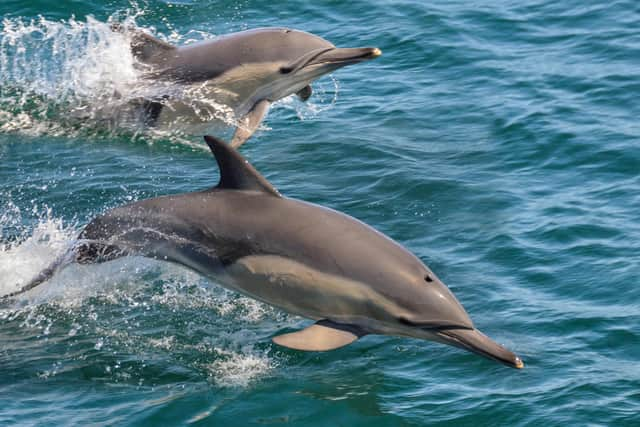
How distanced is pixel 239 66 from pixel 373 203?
223 centimetres

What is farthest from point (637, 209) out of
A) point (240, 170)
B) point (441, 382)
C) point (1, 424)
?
point (1, 424)

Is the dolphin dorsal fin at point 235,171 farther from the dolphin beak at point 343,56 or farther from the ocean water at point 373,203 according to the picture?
the dolphin beak at point 343,56

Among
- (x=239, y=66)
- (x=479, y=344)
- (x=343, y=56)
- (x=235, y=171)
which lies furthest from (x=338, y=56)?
(x=479, y=344)

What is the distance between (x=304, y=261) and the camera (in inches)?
341

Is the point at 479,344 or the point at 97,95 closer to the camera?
the point at 479,344

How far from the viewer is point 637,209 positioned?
11.6 m

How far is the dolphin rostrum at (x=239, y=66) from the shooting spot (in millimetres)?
13031

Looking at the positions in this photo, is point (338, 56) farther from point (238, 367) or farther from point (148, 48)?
point (238, 367)

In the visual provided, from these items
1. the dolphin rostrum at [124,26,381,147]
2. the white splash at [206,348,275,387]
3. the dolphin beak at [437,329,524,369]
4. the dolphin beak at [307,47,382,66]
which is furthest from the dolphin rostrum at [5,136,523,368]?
the dolphin beak at [307,47,382,66]

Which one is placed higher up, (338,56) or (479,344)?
(338,56)

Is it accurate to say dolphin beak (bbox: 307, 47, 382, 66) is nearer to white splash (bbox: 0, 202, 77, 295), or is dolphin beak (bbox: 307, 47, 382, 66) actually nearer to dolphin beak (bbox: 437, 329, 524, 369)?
white splash (bbox: 0, 202, 77, 295)

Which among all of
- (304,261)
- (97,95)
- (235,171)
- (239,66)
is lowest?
(304,261)

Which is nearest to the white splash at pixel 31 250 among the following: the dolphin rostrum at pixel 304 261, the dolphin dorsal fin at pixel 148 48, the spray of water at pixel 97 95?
the dolphin rostrum at pixel 304 261

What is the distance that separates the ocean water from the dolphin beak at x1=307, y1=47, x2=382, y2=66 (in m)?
1.08
